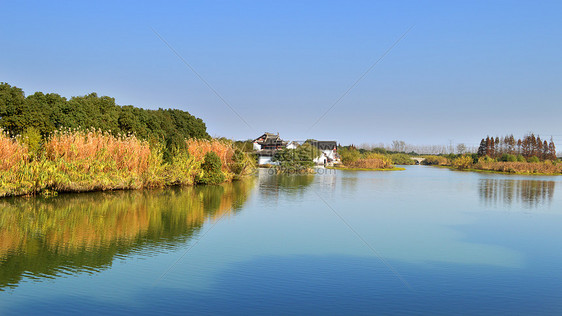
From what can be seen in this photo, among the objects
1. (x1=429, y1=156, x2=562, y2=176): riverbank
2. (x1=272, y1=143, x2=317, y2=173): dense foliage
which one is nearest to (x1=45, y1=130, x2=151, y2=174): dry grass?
(x1=272, y1=143, x2=317, y2=173): dense foliage

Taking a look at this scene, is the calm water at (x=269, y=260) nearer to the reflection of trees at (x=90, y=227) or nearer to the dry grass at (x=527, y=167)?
the reflection of trees at (x=90, y=227)

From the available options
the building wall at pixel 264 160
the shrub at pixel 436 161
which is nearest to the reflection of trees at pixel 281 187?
the building wall at pixel 264 160

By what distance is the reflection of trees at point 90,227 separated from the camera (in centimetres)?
839

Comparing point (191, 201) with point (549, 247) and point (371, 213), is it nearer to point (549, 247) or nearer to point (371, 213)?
point (371, 213)

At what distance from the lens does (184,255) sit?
9203 millimetres

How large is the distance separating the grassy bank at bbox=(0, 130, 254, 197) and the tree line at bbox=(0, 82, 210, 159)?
1440mm

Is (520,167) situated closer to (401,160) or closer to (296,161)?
(296,161)

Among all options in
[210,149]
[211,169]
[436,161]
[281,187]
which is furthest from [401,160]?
[211,169]

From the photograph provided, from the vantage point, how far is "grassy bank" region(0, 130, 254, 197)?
16.7m

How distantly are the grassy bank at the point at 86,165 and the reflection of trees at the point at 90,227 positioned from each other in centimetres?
78

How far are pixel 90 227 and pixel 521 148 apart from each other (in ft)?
284

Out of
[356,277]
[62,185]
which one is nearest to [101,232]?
[356,277]

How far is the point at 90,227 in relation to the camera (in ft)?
38.8

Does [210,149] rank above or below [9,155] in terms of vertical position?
above
